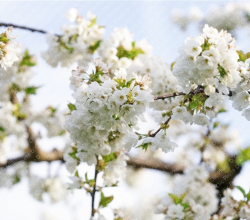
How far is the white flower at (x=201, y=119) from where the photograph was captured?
1.55 m

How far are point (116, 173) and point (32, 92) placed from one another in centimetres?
196

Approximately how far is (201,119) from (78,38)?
195 centimetres

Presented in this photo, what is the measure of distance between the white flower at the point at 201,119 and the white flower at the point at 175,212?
2.83 feet

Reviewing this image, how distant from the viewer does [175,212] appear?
219 cm

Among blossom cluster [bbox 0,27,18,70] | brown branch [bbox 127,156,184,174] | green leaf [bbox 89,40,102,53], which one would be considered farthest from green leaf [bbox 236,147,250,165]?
blossom cluster [bbox 0,27,18,70]

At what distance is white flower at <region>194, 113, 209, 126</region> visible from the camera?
155cm

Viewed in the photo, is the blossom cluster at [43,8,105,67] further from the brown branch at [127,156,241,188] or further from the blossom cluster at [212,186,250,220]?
the blossom cluster at [212,186,250,220]

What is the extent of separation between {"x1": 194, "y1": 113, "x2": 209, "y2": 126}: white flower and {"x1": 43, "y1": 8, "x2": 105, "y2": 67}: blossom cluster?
5.96 ft

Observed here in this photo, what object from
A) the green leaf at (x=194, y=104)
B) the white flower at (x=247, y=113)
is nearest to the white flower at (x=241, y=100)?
the white flower at (x=247, y=113)

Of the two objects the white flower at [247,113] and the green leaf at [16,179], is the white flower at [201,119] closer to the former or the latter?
the white flower at [247,113]

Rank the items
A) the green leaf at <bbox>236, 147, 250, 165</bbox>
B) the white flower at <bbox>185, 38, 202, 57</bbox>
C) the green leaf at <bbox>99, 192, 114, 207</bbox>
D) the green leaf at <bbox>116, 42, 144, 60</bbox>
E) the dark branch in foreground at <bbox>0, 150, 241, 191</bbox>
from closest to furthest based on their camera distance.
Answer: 1. the white flower at <bbox>185, 38, 202, 57</bbox>
2. the green leaf at <bbox>99, 192, 114, 207</bbox>
3. the green leaf at <bbox>116, 42, 144, 60</bbox>
4. the green leaf at <bbox>236, 147, 250, 165</bbox>
5. the dark branch in foreground at <bbox>0, 150, 241, 191</bbox>

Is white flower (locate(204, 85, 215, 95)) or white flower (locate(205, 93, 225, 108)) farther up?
white flower (locate(204, 85, 215, 95))

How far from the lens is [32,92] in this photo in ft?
12.2

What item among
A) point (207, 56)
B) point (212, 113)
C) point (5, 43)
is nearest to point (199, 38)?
point (207, 56)
